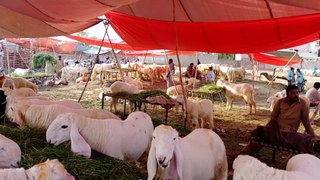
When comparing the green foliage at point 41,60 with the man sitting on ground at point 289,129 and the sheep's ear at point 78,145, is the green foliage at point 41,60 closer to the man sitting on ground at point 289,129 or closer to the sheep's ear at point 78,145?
the man sitting on ground at point 289,129

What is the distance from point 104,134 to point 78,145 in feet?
1.90

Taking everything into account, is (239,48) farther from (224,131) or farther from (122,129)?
(122,129)

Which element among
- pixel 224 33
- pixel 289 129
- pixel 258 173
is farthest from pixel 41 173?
pixel 224 33

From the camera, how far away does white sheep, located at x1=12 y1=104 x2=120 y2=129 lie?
528 cm

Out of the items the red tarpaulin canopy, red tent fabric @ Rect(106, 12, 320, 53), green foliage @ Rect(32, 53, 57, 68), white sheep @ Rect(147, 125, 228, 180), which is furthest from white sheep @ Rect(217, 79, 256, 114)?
green foliage @ Rect(32, 53, 57, 68)

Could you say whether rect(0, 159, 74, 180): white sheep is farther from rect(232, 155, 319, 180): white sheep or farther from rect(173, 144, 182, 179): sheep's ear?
rect(232, 155, 319, 180): white sheep

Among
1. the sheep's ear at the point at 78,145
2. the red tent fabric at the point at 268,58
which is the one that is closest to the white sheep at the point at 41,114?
the sheep's ear at the point at 78,145

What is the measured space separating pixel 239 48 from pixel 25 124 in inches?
204

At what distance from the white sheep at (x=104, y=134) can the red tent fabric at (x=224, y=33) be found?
10.4 feet

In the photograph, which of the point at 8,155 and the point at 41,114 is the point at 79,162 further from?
the point at 41,114

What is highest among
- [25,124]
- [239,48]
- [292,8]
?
[292,8]

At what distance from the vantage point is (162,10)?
7320 mm

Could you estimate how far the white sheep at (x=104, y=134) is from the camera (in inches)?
153

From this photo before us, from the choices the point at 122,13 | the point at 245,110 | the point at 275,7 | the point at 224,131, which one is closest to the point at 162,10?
the point at 122,13
